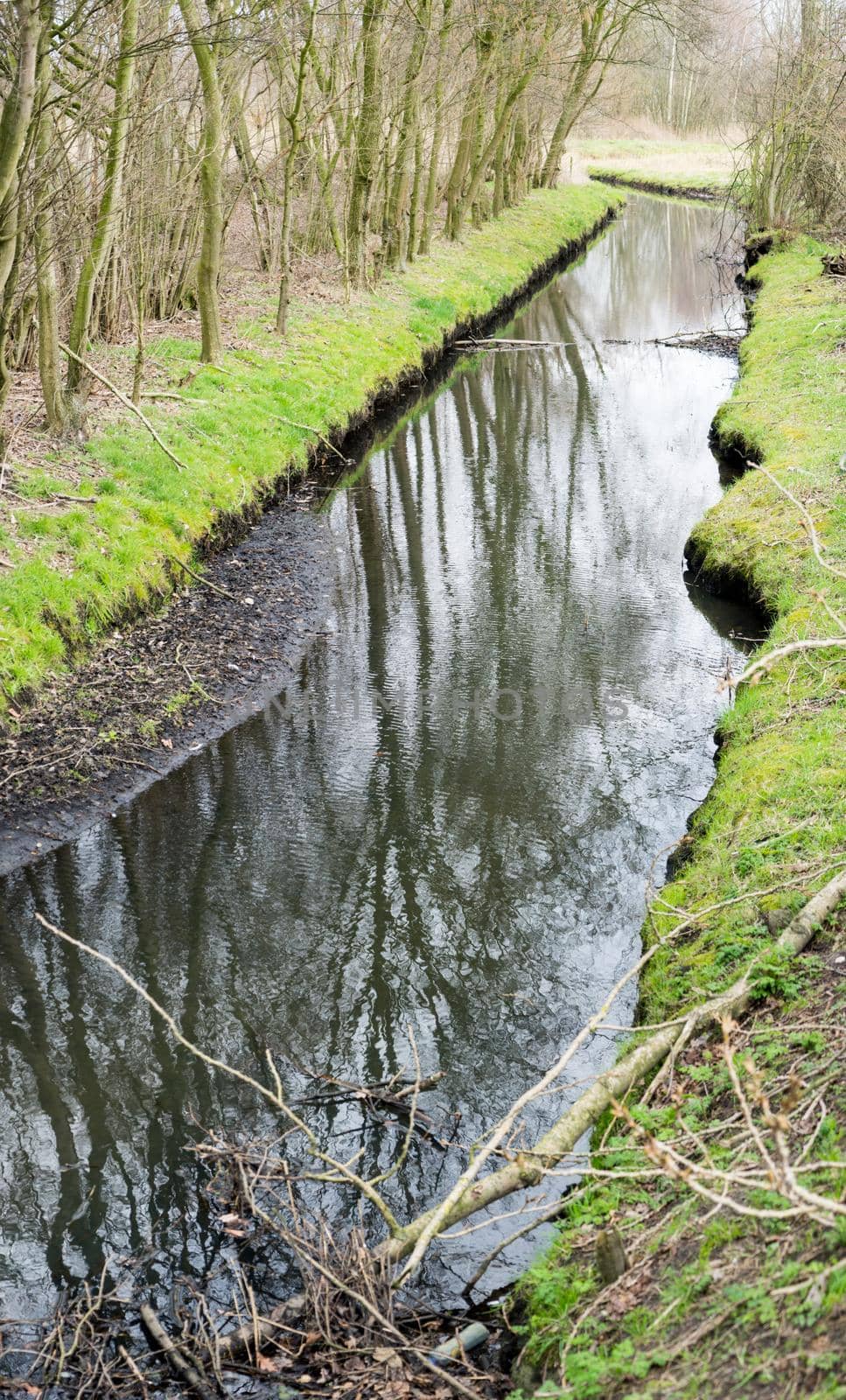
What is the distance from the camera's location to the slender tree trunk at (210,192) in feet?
51.4

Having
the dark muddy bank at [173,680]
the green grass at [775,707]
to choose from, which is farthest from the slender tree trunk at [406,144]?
the dark muddy bank at [173,680]

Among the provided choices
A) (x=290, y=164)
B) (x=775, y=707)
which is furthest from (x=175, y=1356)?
(x=290, y=164)

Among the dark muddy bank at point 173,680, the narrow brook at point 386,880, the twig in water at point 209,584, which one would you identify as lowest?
the narrow brook at point 386,880

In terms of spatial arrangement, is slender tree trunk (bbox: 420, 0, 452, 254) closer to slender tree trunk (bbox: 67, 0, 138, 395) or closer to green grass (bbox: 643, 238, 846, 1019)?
green grass (bbox: 643, 238, 846, 1019)

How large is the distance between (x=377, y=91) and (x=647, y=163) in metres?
44.9

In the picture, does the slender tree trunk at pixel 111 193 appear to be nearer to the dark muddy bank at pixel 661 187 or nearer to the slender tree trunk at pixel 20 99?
the slender tree trunk at pixel 20 99

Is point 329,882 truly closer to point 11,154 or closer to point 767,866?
point 767,866

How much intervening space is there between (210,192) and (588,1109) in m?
15.2

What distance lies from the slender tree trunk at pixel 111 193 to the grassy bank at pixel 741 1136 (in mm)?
8274

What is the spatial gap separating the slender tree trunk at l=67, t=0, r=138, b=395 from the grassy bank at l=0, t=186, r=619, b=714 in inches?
43.8

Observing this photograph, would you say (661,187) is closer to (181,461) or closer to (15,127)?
(181,461)

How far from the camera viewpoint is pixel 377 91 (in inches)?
835

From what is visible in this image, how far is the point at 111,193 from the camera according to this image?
42.7 ft

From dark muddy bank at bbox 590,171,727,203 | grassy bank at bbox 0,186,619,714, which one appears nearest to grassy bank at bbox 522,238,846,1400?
grassy bank at bbox 0,186,619,714
